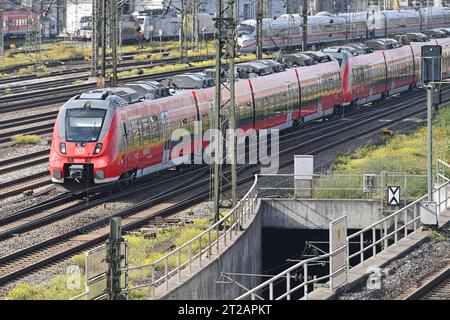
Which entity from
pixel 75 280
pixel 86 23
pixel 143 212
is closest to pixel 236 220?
pixel 143 212

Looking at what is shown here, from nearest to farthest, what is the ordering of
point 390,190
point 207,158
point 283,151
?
point 390,190 → point 207,158 → point 283,151

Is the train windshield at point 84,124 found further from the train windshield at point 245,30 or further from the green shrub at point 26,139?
the train windshield at point 245,30

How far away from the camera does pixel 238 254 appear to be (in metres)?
31.4

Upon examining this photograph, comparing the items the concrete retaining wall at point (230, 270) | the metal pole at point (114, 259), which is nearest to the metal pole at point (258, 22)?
the concrete retaining wall at point (230, 270)

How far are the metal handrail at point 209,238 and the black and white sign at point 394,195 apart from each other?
12.7 ft

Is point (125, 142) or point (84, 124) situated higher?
point (84, 124)

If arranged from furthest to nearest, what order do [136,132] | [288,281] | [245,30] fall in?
[245,30], [136,132], [288,281]

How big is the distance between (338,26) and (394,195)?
71.3 meters

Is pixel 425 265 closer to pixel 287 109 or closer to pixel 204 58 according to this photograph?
pixel 287 109

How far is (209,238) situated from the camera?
28688mm

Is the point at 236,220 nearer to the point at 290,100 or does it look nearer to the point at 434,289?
the point at 434,289

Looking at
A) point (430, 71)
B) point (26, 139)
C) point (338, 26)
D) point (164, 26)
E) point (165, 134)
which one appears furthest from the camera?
point (164, 26)
